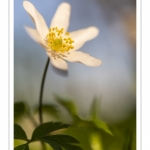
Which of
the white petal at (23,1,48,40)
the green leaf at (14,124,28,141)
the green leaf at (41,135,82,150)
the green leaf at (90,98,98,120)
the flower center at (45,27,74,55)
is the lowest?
the green leaf at (41,135,82,150)

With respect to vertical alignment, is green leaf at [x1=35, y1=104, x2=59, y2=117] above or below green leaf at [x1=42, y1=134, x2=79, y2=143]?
above

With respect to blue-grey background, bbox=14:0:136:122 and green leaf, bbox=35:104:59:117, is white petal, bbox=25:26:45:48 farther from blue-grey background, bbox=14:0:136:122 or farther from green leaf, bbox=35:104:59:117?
green leaf, bbox=35:104:59:117

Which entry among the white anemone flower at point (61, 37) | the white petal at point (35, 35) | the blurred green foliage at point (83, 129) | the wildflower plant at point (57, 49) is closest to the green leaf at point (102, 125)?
the blurred green foliage at point (83, 129)

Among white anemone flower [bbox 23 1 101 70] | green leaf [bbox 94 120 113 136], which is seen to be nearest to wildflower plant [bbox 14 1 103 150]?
white anemone flower [bbox 23 1 101 70]
